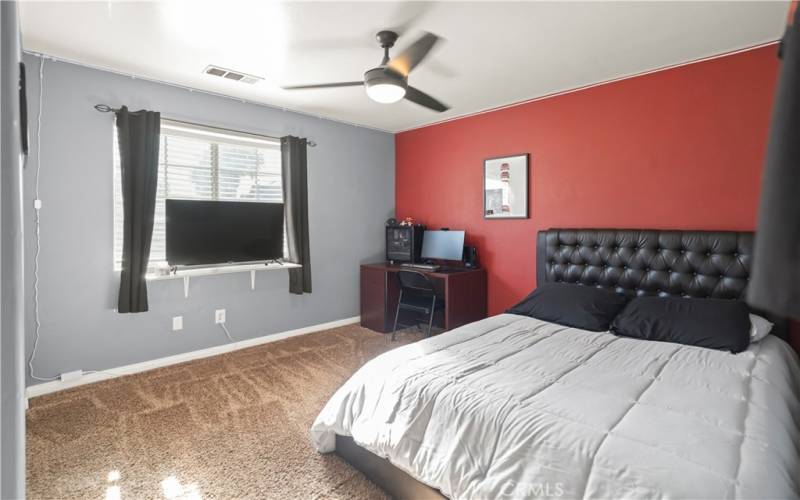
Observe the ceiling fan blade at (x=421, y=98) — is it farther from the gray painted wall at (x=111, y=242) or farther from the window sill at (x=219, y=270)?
the window sill at (x=219, y=270)

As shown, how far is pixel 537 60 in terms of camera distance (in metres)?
2.74

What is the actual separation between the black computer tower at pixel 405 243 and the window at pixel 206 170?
1.35 meters

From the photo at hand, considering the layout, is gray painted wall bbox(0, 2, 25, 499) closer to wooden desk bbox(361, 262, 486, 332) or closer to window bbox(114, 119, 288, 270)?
window bbox(114, 119, 288, 270)

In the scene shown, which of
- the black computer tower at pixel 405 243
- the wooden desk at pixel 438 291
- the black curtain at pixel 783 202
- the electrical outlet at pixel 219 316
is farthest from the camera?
the black computer tower at pixel 405 243

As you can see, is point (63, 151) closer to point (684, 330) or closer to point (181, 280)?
point (181, 280)

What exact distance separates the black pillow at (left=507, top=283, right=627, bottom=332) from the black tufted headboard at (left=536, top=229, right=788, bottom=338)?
25 cm

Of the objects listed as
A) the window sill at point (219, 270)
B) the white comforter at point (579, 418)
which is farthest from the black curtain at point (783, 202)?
the window sill at point (219, 270)

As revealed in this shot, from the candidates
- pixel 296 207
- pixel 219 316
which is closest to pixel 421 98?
pixel 296 207

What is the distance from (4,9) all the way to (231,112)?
2.99 meters

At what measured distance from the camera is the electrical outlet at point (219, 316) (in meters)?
3.54

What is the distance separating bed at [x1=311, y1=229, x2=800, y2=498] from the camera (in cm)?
113

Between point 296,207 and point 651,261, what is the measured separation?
3.07 metres

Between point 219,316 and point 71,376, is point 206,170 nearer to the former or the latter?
point 219,316
